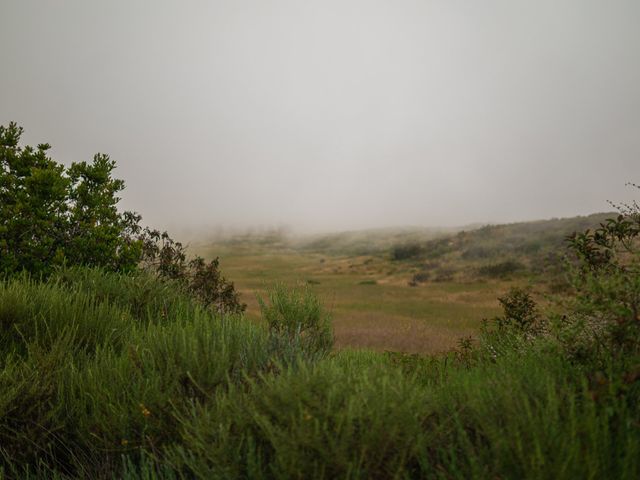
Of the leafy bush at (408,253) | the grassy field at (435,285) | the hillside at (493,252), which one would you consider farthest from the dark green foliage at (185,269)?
the leafy bush at (408,253)

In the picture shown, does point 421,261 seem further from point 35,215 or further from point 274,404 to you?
point 274,404

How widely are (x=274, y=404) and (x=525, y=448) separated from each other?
1.32 metres

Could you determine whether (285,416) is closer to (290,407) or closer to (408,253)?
(290,407)

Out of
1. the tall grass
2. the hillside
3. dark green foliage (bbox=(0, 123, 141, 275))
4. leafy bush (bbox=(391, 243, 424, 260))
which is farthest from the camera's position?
leafy bush (bbox=(391, 243, 424, 260))

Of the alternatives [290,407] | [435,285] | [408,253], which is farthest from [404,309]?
[408,253]

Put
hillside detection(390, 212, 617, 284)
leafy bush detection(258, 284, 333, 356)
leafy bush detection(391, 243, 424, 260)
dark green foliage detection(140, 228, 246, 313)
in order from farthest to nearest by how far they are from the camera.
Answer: leafy bush detection(391, 243, 424, 260)
hillside detection(390, 212, 617, 284)
dark green foliage detection(140, 228, 246, 313)
leafy bush detection(258, 284, 333, 356)

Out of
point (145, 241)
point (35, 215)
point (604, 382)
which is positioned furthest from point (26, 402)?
point (145, 241)

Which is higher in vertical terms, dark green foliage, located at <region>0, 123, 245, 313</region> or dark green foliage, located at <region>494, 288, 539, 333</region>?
dark green foliage, located at <region>0, 123, 245, 313</region>

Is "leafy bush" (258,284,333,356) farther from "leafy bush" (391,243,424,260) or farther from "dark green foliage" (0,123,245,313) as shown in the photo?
"leafy bush" (391,243,424,260)

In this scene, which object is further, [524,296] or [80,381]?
[524,296]

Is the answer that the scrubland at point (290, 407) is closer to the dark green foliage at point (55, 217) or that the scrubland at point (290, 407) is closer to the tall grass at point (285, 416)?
the tall grass at point (285, 416)

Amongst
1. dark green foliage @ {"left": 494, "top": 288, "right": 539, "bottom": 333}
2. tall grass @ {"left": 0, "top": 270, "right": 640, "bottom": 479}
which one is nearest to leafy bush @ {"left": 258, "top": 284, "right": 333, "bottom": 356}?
tall grass @ {"left": 0, "top": 270, "right": 640, "bottom": 479}

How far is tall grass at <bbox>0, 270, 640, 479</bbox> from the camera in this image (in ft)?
6.39

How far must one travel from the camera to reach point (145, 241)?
12.0 metres
